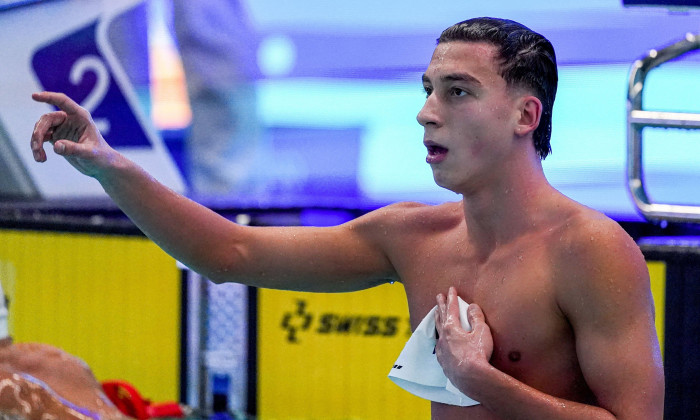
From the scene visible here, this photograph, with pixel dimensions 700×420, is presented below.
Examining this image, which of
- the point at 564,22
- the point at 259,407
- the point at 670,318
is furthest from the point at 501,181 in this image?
the point at 259,407

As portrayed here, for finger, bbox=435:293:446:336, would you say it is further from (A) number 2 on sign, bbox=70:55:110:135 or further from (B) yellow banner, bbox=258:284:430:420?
(A) number 2 on sign, bbox=70:55:110:135

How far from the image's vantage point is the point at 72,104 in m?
1.90

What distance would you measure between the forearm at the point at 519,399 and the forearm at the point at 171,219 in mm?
661

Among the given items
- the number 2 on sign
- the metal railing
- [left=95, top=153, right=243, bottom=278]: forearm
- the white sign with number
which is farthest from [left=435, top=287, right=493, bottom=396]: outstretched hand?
the number 2 on sign

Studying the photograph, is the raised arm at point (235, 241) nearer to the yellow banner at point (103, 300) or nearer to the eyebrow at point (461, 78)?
the eyebrow at point (461, 78)

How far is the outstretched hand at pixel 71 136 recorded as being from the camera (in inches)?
71.6

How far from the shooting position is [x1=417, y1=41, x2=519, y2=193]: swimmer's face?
178 cm

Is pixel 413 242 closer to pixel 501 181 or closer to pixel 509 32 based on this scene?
pixel 501 181

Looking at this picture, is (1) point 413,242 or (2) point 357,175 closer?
(1) point 413,242

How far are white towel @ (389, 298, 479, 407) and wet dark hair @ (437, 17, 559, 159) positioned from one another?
413 millimetres


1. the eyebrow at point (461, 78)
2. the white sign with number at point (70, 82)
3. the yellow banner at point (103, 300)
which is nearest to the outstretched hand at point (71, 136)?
the eyebrow at point (461, 78)

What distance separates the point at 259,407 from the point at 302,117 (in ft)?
3.78

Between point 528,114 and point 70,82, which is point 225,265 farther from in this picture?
point 70,82

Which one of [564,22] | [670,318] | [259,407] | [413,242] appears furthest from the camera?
[259,407]
